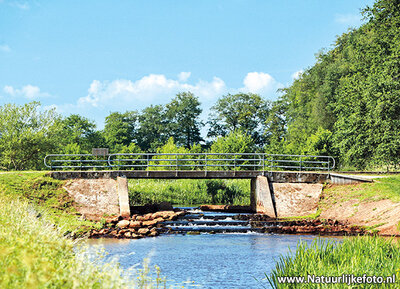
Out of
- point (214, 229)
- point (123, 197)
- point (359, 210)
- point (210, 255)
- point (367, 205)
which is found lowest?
point (210, 255)

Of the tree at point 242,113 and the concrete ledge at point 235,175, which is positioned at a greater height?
the tree at point 242,113

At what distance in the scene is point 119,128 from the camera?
239ft

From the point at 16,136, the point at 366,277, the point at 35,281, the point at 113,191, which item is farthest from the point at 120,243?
the point at 16,136

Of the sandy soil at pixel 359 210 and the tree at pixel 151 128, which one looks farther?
the tree at pixel 151 128

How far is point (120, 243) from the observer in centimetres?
1844

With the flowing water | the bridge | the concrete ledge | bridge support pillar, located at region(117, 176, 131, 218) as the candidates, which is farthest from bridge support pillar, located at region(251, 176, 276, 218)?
bridge support pillar, located at region(117, 176, 131, 218)

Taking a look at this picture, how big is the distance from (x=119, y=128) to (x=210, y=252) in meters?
58.0

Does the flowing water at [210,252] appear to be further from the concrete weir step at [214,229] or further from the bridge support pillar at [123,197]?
the bridge support pillar at [123,197]

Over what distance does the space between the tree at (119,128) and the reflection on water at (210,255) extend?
163ft

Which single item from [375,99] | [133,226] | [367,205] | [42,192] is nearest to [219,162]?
[375,99]

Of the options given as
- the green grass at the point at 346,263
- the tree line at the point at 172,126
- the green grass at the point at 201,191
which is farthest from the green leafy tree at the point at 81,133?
the green grass at the point at 346,263

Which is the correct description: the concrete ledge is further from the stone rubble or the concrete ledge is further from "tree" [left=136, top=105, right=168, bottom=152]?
"tree" [left=136, top=105, right=168, bottom=152]

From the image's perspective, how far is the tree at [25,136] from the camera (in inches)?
1596

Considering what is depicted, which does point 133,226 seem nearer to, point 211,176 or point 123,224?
point 123,224
